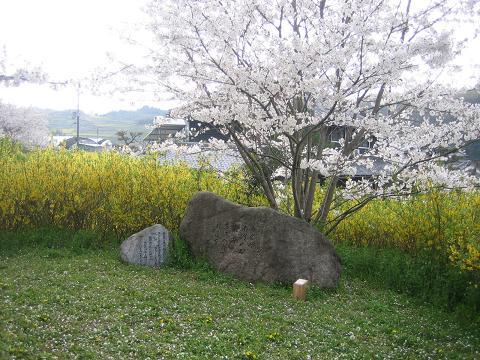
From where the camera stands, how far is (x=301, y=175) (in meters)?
8.02

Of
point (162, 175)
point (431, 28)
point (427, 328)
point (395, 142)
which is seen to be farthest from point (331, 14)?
point (427, 328)

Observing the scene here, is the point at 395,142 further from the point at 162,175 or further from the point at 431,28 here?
the point at 162,175

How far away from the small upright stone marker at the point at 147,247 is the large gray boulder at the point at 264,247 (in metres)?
0.59

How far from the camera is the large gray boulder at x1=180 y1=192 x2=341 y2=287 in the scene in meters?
6.72

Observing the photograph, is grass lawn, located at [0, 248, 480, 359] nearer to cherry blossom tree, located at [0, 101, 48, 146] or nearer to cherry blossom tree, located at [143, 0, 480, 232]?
cherry blossom tree, located at [143, 0, 480, 232]

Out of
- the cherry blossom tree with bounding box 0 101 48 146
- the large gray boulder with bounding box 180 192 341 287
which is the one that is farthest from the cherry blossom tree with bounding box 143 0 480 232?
the cherry blossom tree with bounding box 0 101 48 146

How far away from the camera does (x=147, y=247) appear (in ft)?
24.4

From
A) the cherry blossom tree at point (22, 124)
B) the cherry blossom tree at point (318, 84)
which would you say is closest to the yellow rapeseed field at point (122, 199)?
the cherry blossom tree at point (318, 84)

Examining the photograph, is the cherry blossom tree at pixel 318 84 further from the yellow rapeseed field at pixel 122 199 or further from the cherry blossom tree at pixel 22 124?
the cherry blossom tree at pixel 22 124

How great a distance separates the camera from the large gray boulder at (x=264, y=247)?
265 inches

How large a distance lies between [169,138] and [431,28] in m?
4.86

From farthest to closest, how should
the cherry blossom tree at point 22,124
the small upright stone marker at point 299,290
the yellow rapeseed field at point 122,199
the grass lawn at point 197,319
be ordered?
the cherry blossom tree at point 22,124, the yellow rapeseed field at point 122,199, the small upright stone marker at point 299,290, the grass lawn at point 197,319

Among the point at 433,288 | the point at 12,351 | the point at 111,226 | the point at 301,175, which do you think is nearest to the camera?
the point at 12,351

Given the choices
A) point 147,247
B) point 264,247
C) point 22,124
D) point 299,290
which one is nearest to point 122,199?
point 147,247
